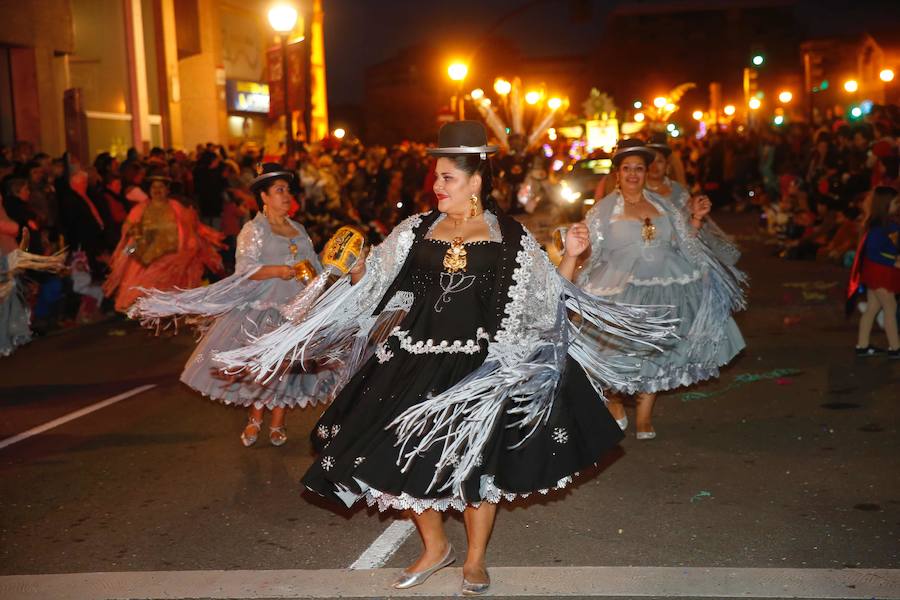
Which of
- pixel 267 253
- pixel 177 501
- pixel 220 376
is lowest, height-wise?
pixel 177 501

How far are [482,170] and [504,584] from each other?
71.2 inches

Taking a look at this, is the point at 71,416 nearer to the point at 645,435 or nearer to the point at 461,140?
the point at 645,435

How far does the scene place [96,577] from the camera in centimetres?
529

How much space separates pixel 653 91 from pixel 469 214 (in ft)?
342

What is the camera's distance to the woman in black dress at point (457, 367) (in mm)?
4703

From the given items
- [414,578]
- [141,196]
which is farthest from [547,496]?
[141,196]

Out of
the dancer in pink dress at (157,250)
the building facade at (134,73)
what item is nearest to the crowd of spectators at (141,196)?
the dancer in pink dress at (157,250)

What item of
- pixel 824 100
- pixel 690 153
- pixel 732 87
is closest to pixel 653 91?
pixel 732 87

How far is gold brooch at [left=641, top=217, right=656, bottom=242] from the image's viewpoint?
766cm

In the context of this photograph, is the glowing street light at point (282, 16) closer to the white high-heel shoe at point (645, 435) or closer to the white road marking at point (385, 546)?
the white high-heel shoe at point (645, 435)

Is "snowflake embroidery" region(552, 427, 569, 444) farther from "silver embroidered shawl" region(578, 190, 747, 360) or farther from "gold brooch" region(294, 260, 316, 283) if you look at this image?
"silver embroidered shawl" region(578, 190, 747, 360)

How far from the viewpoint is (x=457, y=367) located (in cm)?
486

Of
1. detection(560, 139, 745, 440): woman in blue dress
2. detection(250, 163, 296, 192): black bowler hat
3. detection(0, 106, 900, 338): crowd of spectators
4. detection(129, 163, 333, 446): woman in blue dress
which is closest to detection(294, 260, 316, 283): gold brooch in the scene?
detection(129, 163, 333, 446): woman in blue dress

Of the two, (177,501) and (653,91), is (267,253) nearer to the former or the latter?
(177,501)
